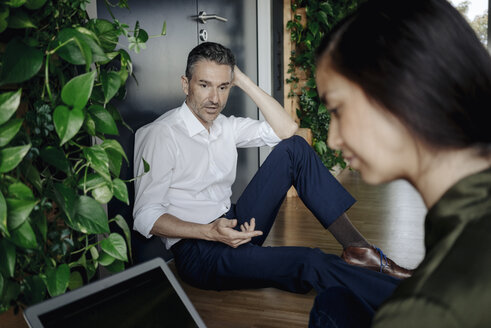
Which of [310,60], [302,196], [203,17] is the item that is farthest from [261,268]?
[310,60]

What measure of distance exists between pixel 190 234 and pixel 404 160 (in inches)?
47.3

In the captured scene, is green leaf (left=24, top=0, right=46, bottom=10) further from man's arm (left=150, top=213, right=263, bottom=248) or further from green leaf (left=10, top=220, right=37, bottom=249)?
man's arm (left=150, top=213, right=263, bottom=248)

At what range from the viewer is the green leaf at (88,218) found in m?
1.07

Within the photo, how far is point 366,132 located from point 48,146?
0.77m

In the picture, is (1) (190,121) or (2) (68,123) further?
(1) (190,121)

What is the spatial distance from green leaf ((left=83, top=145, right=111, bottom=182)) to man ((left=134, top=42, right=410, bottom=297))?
0.63m

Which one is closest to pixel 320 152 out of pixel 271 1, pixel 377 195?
pixel 377 195

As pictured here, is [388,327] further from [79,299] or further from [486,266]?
[79,299]

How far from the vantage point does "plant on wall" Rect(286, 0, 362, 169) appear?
13.9ft

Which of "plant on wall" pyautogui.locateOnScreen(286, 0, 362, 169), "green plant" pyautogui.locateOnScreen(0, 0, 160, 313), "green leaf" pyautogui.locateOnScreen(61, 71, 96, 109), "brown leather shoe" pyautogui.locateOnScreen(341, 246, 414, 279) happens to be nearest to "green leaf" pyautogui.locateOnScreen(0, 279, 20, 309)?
"green plant" pyautogui.locateOnScreen(0, 0, 160, 313)

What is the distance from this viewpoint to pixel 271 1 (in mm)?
3768

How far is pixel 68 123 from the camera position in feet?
3.13

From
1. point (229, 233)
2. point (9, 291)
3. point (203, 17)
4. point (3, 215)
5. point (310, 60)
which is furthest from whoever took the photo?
point (310, 60)

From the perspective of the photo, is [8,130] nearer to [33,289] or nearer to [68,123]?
[68,123]
